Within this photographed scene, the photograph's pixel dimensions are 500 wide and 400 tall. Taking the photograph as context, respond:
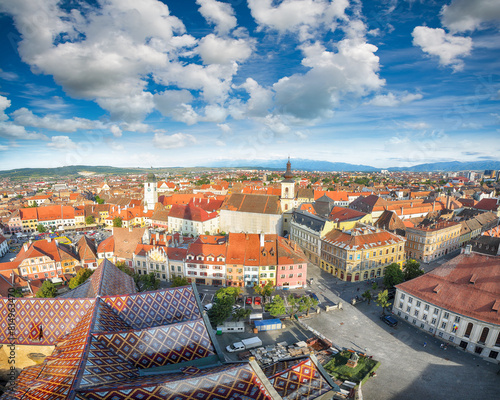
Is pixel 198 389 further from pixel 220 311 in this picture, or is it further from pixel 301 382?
pixel 220 311

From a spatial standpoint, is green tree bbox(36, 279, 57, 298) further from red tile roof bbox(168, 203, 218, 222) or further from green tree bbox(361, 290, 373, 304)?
green tree bbox(361, 290, 373, 304)

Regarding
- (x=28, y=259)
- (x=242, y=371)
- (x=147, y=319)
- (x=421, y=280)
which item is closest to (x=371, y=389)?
(x=421, y=280)

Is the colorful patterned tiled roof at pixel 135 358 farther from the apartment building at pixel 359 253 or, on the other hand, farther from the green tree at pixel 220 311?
the apartment building at pixel 359 253

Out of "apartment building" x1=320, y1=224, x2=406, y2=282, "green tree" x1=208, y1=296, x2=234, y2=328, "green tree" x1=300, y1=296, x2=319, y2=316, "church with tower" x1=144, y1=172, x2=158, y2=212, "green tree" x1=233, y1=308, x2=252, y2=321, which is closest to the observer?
"green tree" x1=208, y1=296, x2=234, y2=328

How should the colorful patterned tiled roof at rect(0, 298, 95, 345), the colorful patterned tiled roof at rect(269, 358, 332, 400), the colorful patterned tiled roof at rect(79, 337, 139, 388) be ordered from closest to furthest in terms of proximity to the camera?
the colorful patterned tiled roof at rect(79, 337, 139, 388)
the colorful patterned tiled roof at rect(269, 358, 332, 400)
the colorful patterned tiled roof at rect(0, 298, 95, 345)

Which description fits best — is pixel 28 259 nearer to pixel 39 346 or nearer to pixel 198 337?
pixel 39 346

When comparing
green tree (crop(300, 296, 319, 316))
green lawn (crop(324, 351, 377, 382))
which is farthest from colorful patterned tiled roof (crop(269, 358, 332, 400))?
green tree (crop(300, 296, 319, 316))

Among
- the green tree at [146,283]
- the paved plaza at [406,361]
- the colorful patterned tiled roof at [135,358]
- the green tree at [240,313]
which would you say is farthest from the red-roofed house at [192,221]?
the colorful patterned tiled roof at [135,358]
